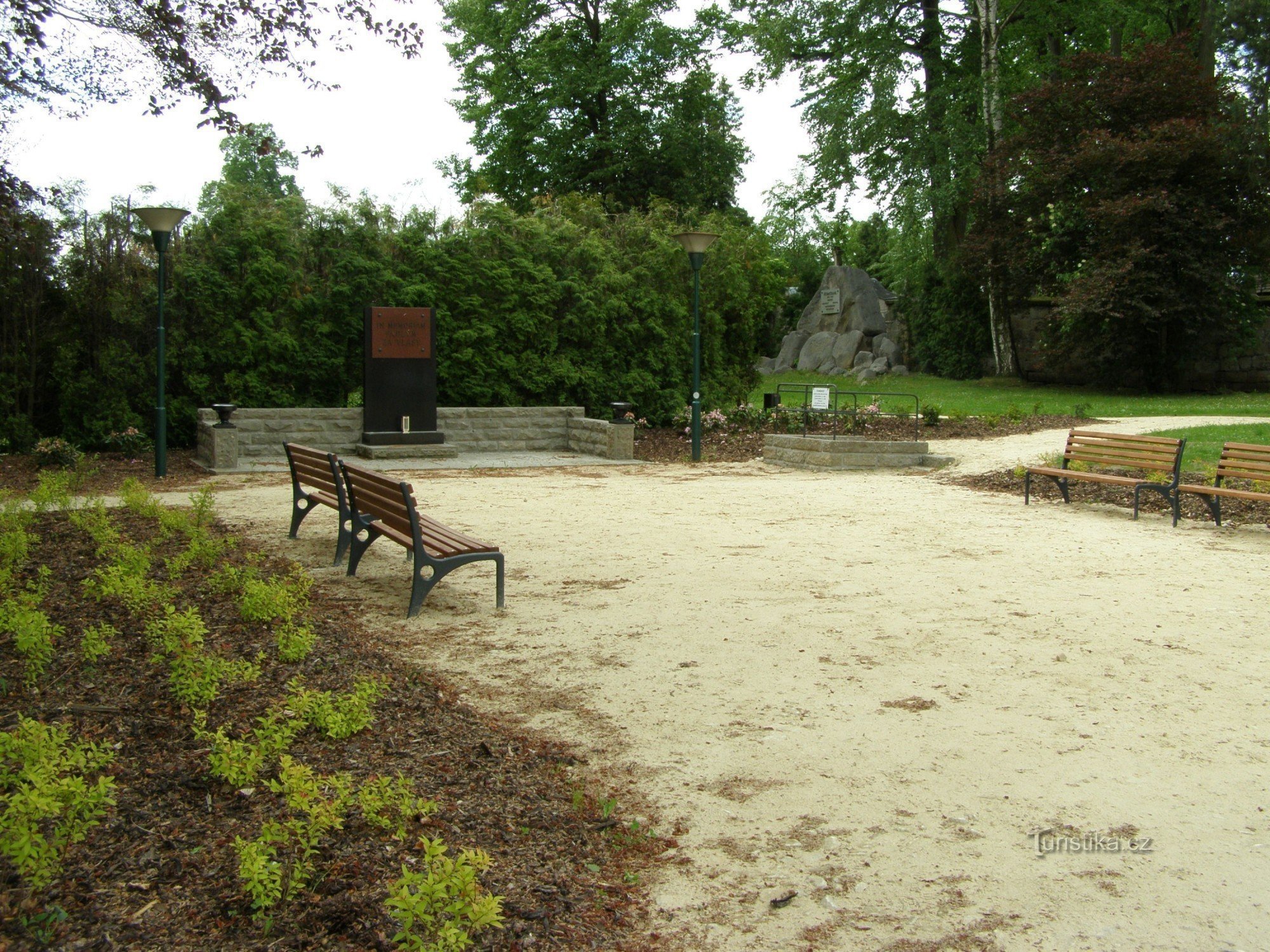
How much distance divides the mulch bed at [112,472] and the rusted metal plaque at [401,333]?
3.13 meters

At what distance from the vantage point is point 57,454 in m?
14.1

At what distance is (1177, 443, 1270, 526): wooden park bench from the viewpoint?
9234 millimetres

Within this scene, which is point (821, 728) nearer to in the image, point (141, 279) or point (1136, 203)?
point (141, 279)

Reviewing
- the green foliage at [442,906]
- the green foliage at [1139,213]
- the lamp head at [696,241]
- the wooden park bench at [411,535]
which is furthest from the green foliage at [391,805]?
the green foliage at [1139,213]

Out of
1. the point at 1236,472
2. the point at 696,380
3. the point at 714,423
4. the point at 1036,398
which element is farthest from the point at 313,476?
the point at 1036,398

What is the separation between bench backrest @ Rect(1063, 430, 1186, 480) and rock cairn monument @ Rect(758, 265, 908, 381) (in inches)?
994

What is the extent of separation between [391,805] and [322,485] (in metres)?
5.42

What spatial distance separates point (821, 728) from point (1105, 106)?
2736 cm

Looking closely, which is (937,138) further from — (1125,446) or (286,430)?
(1125,446)

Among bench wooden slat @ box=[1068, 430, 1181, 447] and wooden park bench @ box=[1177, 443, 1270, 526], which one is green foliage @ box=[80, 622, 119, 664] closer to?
wooden park bench @ box=[1177, 443, 1270, 526]

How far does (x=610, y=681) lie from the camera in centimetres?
525

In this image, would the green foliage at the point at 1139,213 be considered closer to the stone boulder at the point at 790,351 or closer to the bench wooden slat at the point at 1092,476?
the stone boulder at the point at 790,351

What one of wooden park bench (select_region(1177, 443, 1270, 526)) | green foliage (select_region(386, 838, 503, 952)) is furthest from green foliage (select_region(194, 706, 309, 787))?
wooden park bench (select_region(1177, 443, 1270, 526))

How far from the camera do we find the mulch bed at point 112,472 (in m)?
12.6
